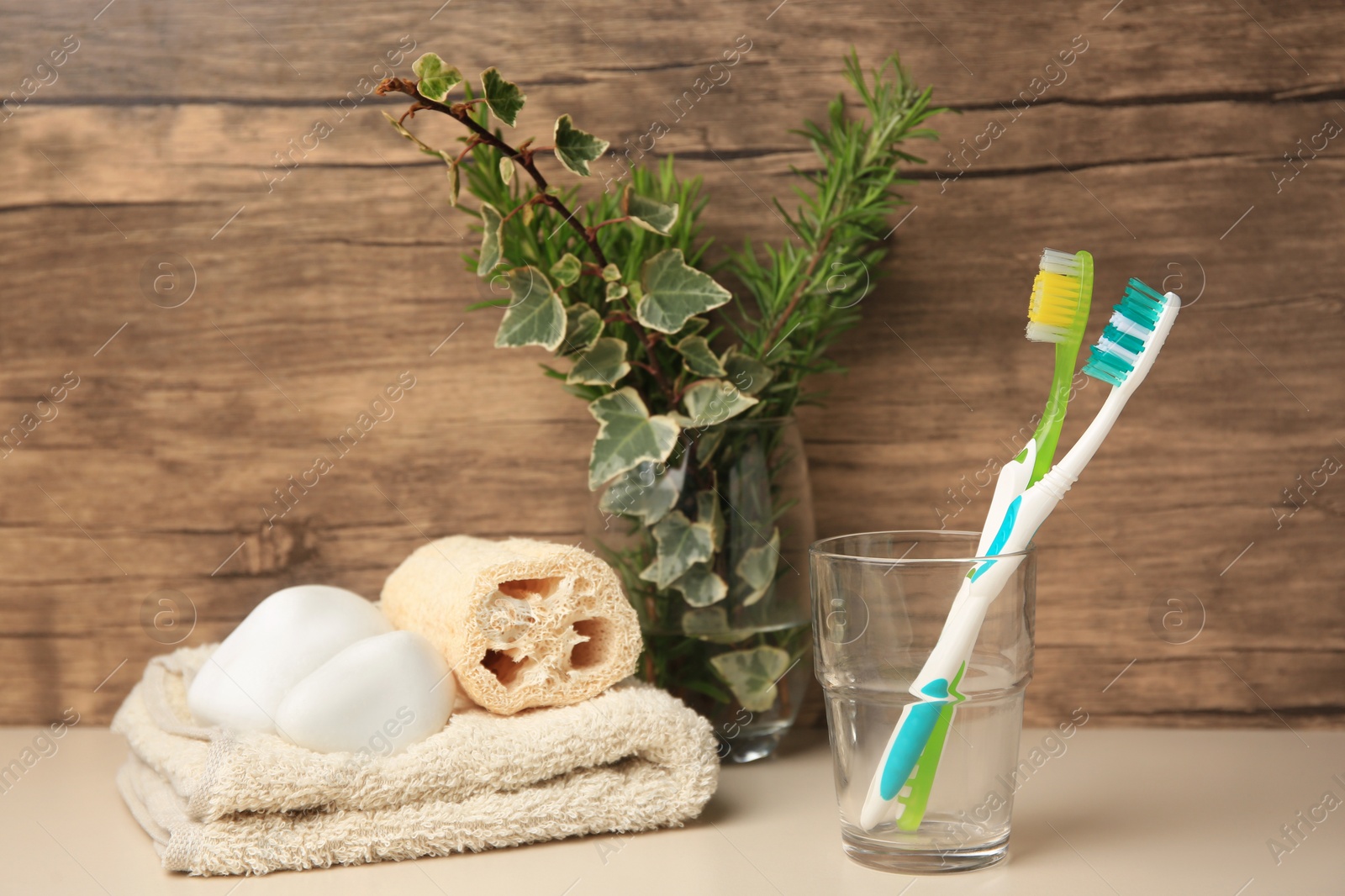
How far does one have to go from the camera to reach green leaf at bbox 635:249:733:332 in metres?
0.70

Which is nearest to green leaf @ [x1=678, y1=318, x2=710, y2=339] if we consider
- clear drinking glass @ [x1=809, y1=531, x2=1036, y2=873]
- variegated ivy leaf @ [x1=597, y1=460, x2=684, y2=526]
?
variegated ivy leaf @ [x1=597, y1=460, x2=684, y2=526]

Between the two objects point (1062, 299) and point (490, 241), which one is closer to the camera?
point (1062, 299)

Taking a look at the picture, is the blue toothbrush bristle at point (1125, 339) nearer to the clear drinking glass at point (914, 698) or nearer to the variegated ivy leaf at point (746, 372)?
the clear drinking glass at point (914, 698)

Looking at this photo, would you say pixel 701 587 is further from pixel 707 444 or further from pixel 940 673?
pixel 940 673

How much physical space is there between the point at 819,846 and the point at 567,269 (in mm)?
395

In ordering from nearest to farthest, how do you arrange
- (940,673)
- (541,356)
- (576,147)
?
(940,673) → (576,147) → (541,356)

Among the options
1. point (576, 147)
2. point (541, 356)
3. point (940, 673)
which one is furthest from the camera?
point (541, 356)

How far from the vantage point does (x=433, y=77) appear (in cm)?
63

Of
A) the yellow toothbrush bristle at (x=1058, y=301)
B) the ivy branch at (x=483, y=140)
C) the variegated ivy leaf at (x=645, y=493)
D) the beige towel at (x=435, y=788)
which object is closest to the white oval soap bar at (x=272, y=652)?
the beige towel at (x=435, y=788)

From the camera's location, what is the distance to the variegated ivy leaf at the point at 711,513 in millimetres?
723

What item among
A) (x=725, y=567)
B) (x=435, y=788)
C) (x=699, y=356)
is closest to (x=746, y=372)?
(x=699, y=356)

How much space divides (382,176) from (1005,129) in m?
0.50

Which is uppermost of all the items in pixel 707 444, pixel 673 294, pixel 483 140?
pixel 483 140

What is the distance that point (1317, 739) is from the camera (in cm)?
80
